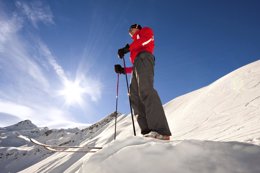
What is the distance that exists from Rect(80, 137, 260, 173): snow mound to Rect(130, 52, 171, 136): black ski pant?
1.62m

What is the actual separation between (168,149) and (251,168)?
0.55 meters

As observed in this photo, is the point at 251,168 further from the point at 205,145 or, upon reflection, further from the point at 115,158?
the point at 115,158

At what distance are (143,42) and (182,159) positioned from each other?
9.43 feet

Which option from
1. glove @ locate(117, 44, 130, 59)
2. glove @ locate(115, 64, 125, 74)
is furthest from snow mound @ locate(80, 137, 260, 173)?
glove @ locate(115, 64, 125, 74)

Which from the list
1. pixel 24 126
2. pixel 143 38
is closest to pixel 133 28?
pixel 143 38

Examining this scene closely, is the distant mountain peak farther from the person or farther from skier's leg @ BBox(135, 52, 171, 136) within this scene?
skier's leg @ BBox(135, 52, 171, 136)

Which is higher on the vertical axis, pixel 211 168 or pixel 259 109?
pixel 259 109

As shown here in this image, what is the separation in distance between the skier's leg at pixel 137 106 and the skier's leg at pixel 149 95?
0.27 metres

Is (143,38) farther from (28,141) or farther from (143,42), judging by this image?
(28,141)

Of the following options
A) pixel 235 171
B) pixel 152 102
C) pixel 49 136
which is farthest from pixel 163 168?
pixel 49 136

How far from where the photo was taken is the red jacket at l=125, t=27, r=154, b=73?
13.7ft

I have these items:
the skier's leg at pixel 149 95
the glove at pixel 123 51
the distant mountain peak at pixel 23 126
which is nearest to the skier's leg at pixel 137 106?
the skier's leg at pixel 149 95

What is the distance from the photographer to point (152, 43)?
4281mm

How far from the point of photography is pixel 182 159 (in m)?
1.60
